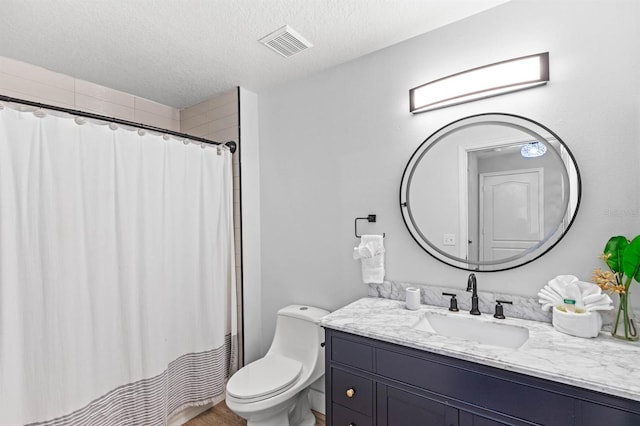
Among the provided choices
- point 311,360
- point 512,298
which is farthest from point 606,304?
point 311,360

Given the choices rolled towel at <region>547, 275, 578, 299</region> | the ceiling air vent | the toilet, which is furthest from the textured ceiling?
the toilet

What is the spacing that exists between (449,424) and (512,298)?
674 millimetres

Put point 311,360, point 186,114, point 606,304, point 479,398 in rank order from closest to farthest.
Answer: point 479,398 → point 606,304 → point 311,360 → point 186,114

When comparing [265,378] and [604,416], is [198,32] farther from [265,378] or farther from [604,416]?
[604,416]

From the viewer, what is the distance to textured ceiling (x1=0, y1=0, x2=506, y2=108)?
5.14ft

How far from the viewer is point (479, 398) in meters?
1.13

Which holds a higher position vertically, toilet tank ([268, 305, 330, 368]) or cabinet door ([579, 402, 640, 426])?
cabinet door ([579, 402, 640, 426])

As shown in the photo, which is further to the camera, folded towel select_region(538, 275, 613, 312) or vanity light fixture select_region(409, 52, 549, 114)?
vanity light fixture select_region(409, 52, 549, 114)

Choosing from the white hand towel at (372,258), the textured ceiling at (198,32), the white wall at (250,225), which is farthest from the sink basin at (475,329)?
the textured ceiling at (198,32)

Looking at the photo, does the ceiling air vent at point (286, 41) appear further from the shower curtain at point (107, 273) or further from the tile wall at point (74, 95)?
the tile wall at point (74, 95)

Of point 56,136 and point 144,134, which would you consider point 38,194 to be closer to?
point 56,136

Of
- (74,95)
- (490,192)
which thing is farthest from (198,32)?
(490,192)

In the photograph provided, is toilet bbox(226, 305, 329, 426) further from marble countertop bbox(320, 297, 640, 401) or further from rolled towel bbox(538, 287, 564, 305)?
rolled towel bbox(538, 287, 564, 305)

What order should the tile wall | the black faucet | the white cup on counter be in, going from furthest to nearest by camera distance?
the tile wall
the white cup on counter
the black faucet
